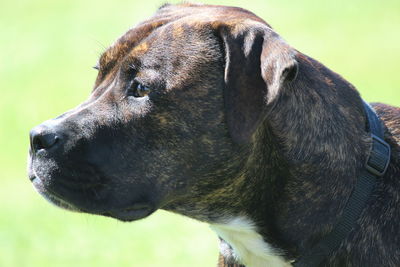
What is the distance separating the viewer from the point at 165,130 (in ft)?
14.0

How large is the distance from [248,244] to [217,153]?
1.83ft

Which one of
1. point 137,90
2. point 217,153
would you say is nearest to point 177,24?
point 137,90

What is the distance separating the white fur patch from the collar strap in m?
0.14

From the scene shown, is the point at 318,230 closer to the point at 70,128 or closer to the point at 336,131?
the point at 336,131

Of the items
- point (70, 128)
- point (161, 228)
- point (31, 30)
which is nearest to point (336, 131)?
point (70, 128)

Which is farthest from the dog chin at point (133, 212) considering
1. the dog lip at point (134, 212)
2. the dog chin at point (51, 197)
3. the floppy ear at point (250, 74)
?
the floppy ear at point (250, 74)

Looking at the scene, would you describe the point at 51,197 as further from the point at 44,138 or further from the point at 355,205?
the point at 355,205

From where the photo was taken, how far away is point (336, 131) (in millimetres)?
4355

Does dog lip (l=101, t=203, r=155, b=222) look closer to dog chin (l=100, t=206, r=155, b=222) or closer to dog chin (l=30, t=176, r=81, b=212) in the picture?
dog chin (l=100, t=206, r=155, b=222)

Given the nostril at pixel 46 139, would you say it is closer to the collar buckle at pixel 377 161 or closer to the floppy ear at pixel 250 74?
the floppy ear at pixel 250 74

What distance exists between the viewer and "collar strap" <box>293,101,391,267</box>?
428cm

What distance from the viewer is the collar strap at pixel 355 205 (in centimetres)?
428

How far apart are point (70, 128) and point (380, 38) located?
14.0 m

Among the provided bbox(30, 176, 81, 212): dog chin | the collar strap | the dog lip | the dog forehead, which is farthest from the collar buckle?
bbox(30, 176, 81, 212): dog chin
